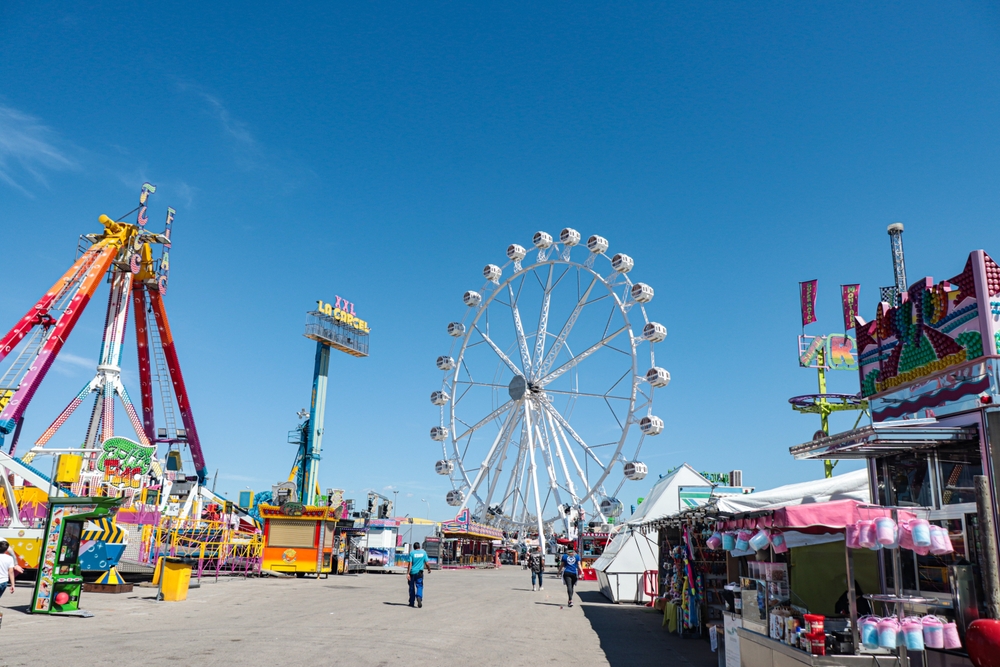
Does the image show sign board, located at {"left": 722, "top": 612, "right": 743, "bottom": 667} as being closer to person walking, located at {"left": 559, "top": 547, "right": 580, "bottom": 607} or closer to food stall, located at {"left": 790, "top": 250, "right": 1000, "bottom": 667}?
food stall, located at {"left": 790, "top": 250, "right": 1000, "bottom": 667}

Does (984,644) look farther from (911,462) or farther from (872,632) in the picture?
(911,462)

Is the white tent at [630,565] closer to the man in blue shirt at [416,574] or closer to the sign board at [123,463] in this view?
the man in blue shirt at [416,574]

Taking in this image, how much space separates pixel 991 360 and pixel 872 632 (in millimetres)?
3748

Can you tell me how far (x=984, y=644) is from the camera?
21.0ft

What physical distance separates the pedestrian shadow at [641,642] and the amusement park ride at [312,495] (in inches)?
508

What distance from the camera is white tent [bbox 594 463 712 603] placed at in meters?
19.0

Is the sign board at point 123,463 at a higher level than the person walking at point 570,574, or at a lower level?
higher

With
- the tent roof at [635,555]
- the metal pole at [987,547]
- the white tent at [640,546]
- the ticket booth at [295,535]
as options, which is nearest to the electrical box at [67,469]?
the ticket booth at [295,535]

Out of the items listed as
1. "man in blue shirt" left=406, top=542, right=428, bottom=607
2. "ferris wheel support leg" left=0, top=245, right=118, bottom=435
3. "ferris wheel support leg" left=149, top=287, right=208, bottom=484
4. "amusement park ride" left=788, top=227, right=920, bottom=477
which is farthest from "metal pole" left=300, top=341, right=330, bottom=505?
"man in blue shirt" left=406, top=542, right=428, bottom=607

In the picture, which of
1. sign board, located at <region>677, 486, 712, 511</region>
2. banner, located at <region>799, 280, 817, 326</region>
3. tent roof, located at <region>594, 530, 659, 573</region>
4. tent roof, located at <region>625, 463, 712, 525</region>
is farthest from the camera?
banner, located at <region>799, 280, 817, 326</region>

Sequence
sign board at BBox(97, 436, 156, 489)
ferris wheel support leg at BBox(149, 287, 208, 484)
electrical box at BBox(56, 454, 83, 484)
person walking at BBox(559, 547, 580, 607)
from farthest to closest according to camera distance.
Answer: ferris wheel support leg at BBox(149, 287, 208, 484), sign board at BBox(97, 436, 156, 489), person walking at BBox(559, 547, 580, 607), electrical box at BBox(56, 454, 83, 484)

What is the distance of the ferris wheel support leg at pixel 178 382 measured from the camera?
4384 centimetres

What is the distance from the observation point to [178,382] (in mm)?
45500

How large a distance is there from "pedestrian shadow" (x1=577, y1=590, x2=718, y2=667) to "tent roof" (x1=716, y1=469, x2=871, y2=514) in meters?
2.18
